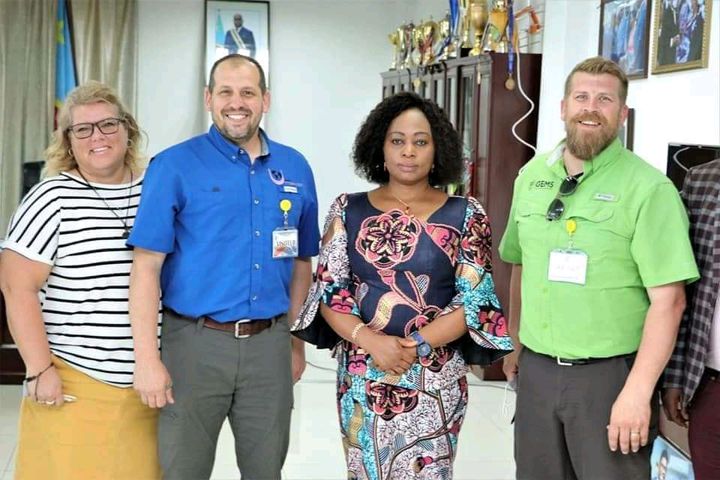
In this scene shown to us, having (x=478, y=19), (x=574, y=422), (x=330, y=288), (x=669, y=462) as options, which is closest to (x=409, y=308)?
(x=330, y=288)

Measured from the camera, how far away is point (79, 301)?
2158 mm

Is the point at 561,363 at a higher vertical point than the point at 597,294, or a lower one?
lower

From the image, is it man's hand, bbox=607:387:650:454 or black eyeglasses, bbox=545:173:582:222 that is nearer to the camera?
man's hand, bbox=607:387:650:454

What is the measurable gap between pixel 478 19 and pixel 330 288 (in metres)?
3.60

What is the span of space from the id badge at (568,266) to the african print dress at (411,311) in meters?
0.19

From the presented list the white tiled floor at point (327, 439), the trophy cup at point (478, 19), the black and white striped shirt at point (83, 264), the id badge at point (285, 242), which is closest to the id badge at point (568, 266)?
the id badge at point (285, 242)

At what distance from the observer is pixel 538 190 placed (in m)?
2.19

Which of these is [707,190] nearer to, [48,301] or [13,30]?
[48,301]

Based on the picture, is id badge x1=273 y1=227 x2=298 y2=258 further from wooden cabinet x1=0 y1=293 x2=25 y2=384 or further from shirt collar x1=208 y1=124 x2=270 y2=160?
wooden cabinet x1=0 y1=293 x2=25 y2=384

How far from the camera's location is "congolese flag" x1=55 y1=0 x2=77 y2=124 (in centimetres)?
802

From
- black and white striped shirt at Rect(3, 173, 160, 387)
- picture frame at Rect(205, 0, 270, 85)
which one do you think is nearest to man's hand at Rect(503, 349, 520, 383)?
black and white striped shirt at Rect(3, 173, 160, 387)

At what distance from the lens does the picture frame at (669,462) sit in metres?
2.76

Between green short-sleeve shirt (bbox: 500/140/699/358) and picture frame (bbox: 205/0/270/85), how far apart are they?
22.6 ft

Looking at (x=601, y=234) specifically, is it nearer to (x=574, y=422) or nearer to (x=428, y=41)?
(x=574, y=422)
